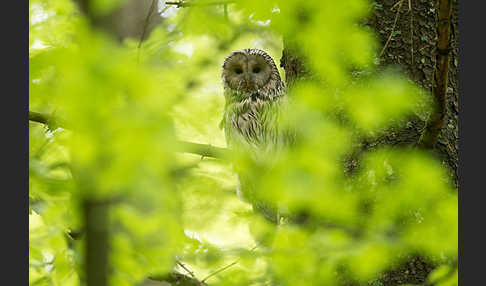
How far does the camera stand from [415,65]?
95.2 inches

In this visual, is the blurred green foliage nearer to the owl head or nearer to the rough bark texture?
the rough bark texture

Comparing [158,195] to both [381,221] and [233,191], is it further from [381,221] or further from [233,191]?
[233,191]

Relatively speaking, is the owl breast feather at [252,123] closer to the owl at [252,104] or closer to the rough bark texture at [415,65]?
the owl at [252,104]

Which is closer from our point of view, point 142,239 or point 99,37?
point 99,37

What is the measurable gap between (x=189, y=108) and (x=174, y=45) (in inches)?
52.9

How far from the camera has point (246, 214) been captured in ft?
10.2

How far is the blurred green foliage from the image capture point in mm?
1039

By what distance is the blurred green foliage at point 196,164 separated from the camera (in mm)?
1039

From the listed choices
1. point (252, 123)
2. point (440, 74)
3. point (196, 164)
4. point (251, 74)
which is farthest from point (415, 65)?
point (251, 74)

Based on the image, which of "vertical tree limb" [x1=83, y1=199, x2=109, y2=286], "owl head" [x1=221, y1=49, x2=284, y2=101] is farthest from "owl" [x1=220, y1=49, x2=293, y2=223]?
"vertical tree limb" [x1=83, y1=199, x2=109, y2=286]

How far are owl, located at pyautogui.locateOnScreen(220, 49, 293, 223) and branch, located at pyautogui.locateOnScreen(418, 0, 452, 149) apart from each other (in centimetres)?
198

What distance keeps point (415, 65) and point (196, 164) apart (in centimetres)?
131

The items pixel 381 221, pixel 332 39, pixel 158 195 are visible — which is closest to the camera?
pixel 158 195

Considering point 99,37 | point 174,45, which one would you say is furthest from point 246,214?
point 99,37
